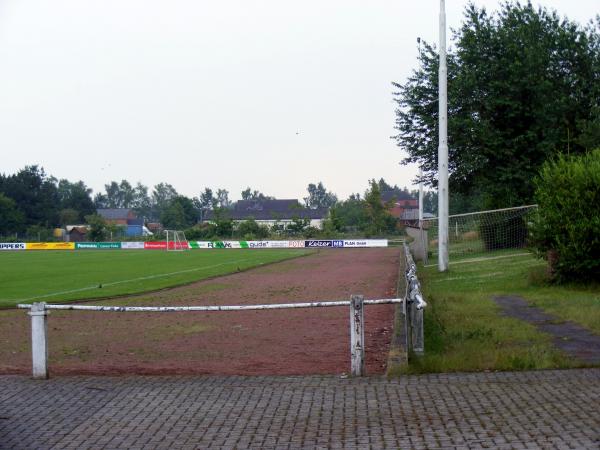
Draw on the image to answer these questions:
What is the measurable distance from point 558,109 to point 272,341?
2570 cm

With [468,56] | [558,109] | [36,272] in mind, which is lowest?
[36,272]

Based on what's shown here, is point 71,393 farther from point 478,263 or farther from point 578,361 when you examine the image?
point 478,263

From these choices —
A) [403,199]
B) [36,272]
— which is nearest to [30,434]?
[36,272]

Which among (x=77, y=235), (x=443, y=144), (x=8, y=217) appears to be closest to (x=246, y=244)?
(x=77, y=235)

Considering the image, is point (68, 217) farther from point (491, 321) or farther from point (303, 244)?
point (491, 321)

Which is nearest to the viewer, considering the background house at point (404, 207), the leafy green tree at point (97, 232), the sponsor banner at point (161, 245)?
the sponsor banner at point (161, 245)

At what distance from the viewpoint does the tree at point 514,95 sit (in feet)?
111

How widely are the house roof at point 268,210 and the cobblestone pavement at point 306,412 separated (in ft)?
404

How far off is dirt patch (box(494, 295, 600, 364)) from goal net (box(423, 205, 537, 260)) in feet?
54.7

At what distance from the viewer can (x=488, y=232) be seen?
33.2m

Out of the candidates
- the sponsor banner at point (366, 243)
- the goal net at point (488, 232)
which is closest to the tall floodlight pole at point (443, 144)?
the goal net at point (488, 232)

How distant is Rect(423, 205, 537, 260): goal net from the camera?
32406 millimetres

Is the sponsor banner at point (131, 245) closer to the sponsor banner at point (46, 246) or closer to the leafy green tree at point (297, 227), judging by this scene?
the sponsor banner at point (46, 246)

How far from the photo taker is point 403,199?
17062 cm
